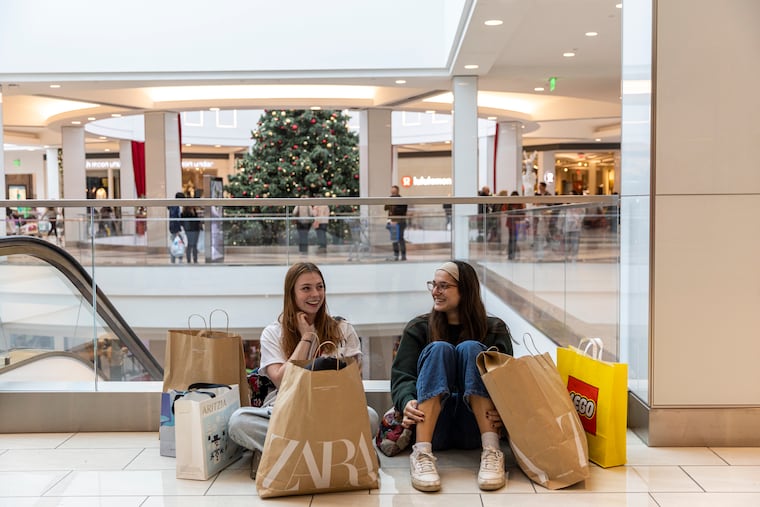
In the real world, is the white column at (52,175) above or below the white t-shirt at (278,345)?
above

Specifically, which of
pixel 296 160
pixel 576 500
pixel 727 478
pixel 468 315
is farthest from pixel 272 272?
pixel 296 160

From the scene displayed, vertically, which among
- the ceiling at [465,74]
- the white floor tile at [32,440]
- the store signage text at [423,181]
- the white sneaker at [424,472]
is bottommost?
the white floor tile at [32,440]

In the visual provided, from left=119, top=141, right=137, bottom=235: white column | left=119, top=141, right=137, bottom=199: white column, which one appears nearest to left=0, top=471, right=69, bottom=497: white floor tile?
left=119, top=141, right=137, bottom=235: white column

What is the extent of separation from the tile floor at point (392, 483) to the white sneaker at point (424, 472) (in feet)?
0.11

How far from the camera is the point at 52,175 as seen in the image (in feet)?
102

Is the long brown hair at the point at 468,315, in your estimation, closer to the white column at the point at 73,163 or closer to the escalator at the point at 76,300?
the escalator at the point at 76,300

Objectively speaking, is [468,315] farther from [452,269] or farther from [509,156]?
[509,156]

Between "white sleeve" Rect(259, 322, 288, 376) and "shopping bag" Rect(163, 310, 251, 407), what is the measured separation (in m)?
0.12

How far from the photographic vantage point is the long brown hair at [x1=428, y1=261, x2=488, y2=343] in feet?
12.1

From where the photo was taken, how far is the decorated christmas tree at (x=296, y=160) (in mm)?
19672

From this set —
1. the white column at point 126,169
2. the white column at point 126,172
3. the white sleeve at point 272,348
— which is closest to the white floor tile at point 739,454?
the white sleeve at point 272,348

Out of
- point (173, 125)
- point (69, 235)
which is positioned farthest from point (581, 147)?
point (69, 235)

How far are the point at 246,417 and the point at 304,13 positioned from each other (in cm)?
992

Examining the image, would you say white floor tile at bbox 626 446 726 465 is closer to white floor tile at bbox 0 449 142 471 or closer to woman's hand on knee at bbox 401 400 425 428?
woman's hand on knee at bbox 401 400 425 428
